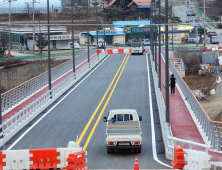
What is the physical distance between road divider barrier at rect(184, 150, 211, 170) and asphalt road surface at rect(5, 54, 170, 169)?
1237 millimetres

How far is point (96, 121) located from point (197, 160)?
32.8ft

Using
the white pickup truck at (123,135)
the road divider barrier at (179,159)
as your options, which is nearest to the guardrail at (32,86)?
→ the white pickup truck at (123,135)

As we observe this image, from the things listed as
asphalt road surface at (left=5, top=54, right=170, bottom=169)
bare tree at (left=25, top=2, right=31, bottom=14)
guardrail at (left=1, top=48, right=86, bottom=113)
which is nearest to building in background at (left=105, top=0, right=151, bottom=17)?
bare tree at (left=25, top=2, right=31, bottom=14)

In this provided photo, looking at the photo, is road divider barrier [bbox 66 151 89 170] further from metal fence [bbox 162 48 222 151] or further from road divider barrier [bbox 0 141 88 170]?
metal fence [bbox 162 48 222 151]

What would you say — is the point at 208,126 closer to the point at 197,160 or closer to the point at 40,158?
the point at 197,160

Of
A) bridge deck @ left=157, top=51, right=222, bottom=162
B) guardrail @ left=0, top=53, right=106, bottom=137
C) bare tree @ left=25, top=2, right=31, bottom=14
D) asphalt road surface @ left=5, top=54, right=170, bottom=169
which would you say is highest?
bare tree @ left=25, top=2, right=31, bottom=14

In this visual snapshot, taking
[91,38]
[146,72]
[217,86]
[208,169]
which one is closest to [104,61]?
[146,72]

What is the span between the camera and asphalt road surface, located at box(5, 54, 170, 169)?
645 inches

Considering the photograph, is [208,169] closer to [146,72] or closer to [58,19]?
[146,72]

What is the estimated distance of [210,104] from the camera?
46438 millimetres

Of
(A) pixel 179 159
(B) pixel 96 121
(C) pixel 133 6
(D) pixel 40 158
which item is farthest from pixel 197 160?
(C) pixel 133 6

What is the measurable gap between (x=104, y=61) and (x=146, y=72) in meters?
12.6

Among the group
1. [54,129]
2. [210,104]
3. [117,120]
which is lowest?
[210,104]

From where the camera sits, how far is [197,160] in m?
13.8
